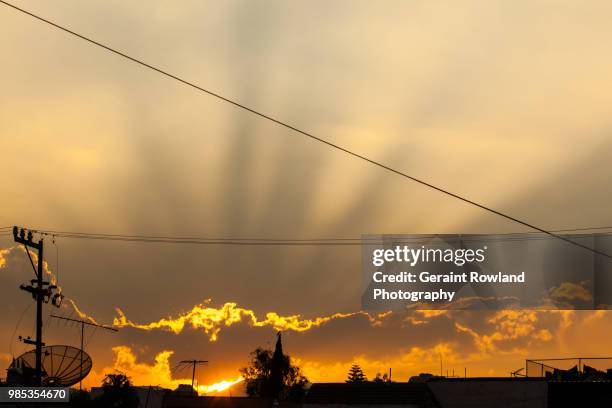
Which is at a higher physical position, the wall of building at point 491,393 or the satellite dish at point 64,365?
the satellite dish at point 64,365

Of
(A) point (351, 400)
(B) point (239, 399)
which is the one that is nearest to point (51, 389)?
(B) point (239, 399)

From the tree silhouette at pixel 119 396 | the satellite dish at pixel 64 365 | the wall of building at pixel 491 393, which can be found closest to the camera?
the wall of building at pixel 491 393

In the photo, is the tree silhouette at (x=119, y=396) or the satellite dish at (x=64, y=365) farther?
the tree silhouette at (x=119, y=396)

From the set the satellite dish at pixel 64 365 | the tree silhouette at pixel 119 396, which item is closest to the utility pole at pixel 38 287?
the satellite dish at pixel 64 365

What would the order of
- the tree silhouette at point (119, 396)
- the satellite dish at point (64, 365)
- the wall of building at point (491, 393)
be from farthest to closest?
the tree silhouette at point (119, 396), the satellite dish at point (64, 365), the wall of building at point (491, 393)

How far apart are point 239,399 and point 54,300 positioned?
63.3 feet

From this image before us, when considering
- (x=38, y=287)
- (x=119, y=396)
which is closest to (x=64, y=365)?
(x=38, y=287)

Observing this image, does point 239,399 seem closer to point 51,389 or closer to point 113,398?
Answer: point 51,389

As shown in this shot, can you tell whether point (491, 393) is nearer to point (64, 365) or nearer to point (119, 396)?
point (64, 365)

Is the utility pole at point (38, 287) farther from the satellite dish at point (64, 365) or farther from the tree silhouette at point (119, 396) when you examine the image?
the tree silhouette at point (119, 396)

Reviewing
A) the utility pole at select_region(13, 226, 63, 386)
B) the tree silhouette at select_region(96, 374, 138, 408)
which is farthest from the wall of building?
the tree silhouette at select_region(96, 374, 138, 408)

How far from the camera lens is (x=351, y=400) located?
203ft

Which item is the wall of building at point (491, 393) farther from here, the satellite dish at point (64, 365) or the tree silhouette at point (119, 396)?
the tree silhouette at point (119, 396)

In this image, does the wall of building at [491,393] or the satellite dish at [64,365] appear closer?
the wall of building at [491,393]
